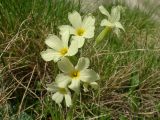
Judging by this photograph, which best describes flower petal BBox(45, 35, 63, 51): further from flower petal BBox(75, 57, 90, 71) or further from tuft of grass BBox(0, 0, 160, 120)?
tuft of grass BBox(0, 0, 160, 120)

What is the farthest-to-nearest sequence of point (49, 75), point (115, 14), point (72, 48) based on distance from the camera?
point (49, 75) → point (115, 14) → point (72, 48)

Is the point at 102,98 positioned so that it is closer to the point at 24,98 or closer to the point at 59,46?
the point at 24,98

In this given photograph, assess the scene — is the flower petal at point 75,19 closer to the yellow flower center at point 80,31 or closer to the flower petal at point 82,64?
the yellow flower center at point 80,31

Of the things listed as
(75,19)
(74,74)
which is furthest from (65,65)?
(75,19)

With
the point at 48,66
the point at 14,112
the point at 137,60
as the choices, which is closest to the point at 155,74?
the point at 137,60

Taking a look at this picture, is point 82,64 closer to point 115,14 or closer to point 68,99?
point 68,99

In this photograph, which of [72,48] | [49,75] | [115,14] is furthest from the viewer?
[49,75]

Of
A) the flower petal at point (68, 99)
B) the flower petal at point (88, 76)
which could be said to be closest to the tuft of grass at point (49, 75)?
the flower petal at point (68, 99)
